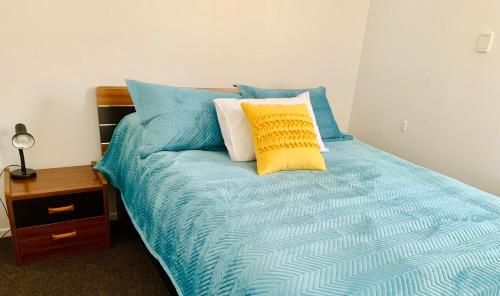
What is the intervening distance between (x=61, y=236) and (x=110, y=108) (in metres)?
0.75

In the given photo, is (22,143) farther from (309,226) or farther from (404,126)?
(404,126)

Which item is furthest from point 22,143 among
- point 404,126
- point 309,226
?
point 404,126

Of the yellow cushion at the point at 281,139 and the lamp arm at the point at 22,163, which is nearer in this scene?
the yellow cushion at the point at 281,139

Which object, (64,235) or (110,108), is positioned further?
(110,108)

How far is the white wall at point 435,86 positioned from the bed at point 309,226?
0.67 m

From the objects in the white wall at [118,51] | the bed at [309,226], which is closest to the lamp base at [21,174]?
the white wall at [118,51]

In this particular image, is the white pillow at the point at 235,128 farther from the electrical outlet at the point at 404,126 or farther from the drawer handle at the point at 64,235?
the electrical outlet at the point at 404,126

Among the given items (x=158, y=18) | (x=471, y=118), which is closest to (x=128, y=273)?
(x=158, y=18)

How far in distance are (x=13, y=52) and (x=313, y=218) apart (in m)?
1.71

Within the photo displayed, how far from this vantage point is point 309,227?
1.13m

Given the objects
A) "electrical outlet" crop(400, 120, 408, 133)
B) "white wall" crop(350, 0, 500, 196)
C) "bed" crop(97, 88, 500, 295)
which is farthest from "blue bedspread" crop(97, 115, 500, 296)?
"electrical outlet" crop(400, 120, 408, 133)

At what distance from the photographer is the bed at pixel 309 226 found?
92 cm

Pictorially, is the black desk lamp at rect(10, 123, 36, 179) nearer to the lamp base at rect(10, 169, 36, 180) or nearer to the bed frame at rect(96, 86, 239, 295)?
the lamp base at rect(10, 169, 36, 180)

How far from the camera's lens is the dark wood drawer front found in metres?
1.68
